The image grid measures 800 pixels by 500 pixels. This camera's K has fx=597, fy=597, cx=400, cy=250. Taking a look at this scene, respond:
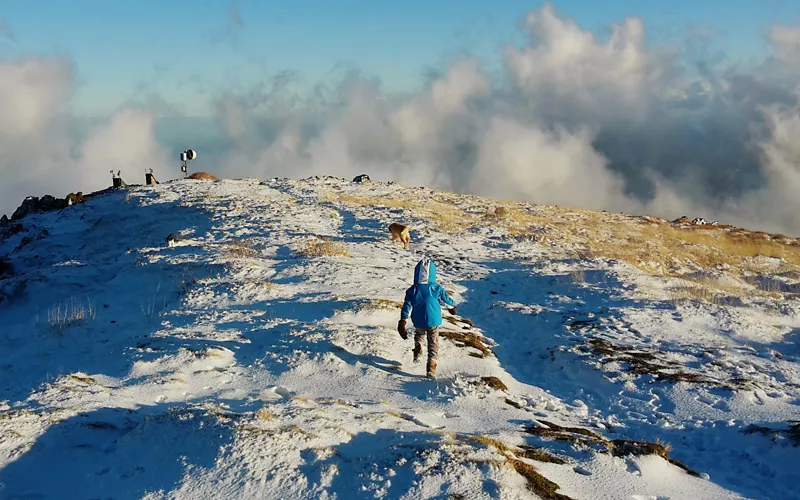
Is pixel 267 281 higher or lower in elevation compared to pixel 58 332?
higher

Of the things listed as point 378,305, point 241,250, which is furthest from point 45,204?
point 378,305

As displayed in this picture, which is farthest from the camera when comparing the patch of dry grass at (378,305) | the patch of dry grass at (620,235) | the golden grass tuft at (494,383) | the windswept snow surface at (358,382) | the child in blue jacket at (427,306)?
the patch of dry grass at (620,235)

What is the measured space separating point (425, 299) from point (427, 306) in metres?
0.15

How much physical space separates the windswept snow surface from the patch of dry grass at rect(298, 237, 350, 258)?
1.65 ft

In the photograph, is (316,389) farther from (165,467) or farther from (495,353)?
(495,353)

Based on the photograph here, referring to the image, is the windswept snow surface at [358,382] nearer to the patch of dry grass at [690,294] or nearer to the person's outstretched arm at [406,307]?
the patch of dry grass at [690,294]

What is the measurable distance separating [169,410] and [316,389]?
9.00ft

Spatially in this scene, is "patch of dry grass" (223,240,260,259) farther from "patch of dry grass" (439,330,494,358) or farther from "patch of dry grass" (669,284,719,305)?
"patch of dry grass" (669,284,719,305)

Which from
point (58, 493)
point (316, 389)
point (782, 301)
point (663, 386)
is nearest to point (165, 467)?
point (58, 493)

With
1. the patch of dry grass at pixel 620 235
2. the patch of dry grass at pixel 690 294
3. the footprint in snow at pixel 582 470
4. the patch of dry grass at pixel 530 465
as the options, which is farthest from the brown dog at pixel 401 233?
the footprint in snow at pixel 582 470

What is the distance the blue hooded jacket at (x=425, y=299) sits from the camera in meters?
11.8

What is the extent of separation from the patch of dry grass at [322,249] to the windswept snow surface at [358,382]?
502 millimetres

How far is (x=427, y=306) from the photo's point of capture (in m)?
11.8

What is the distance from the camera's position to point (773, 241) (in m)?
45.3
